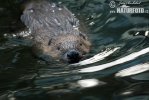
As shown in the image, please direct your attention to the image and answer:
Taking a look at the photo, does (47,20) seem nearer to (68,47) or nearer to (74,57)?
(68,47)

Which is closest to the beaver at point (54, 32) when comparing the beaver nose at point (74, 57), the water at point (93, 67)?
the beaver nose at point (74, 57)

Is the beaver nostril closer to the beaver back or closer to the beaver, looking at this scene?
the beaver

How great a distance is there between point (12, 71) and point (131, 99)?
1.81 metres

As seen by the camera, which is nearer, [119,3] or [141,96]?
[141,96]

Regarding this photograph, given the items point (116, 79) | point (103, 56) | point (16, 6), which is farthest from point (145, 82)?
point (16, 6)

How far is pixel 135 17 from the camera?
6.93 m

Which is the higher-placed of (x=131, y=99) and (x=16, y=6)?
(x=16, y=6)

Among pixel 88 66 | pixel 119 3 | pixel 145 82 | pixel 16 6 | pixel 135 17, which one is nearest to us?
pixel 145 82

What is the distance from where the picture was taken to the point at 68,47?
225 inches

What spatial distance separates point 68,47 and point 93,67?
88 centimetres

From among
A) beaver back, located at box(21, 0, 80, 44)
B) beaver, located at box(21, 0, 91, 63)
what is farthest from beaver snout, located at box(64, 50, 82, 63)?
beaver back, located at box(21, 0, 80, 44)

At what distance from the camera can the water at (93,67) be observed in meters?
4.25

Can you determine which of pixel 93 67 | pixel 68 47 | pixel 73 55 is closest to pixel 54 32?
pixel 68 47

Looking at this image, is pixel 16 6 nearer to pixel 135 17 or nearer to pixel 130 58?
pixel 135 17
